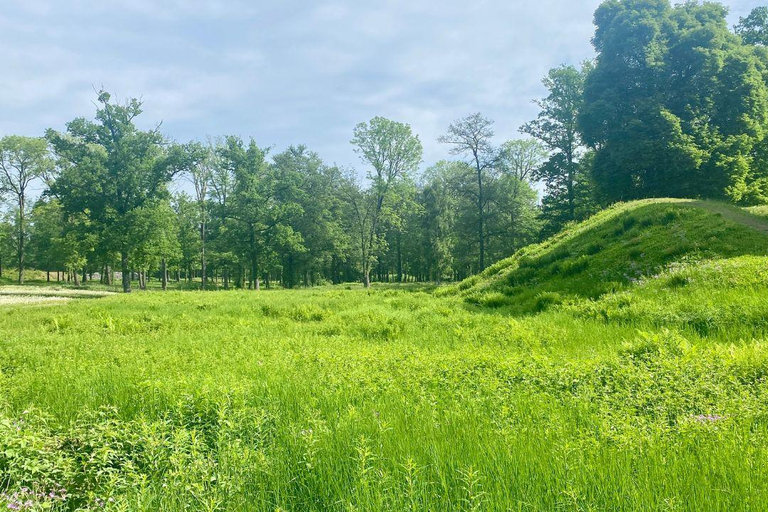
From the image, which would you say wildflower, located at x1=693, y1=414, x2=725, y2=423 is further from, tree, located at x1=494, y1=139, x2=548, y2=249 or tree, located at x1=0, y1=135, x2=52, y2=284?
tree, located at x1=0, y1=135, x2=52, y2=284

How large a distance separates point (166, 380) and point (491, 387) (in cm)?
443

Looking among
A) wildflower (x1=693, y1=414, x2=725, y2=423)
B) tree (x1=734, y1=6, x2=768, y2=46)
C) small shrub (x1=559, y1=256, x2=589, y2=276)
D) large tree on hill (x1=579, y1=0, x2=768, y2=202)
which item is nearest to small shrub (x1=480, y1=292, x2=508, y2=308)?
small shrub (x1=559, y1=256, x2=589, y2=276)

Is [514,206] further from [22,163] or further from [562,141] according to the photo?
[22,163]

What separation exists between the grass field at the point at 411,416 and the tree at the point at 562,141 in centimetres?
3179

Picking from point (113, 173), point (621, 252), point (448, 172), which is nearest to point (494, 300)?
point (621, 252)

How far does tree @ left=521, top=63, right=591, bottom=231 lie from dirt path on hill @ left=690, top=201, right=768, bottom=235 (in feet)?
74.6

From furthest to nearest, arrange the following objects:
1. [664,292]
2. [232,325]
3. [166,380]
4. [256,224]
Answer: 1. [256,224]
2. [232,325]
3. [664,292]
4. [166,380]

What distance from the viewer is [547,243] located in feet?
69.5

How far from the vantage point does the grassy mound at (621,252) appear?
12.3 m

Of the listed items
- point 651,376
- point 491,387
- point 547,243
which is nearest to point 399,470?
point 491,387

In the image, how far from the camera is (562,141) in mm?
39938

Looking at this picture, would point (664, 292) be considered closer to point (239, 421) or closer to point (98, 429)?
point (239, 421)

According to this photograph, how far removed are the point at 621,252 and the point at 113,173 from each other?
43830mm

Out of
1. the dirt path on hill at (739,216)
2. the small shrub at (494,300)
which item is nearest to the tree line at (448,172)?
the dirt path on hill at (739,216)
